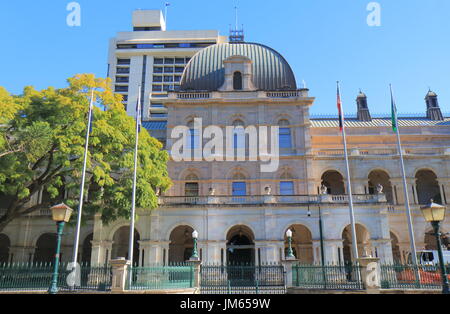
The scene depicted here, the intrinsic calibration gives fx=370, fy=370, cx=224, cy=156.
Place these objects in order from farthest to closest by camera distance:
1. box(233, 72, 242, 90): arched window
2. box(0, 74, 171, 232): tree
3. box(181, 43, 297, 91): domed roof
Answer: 1. box(181, 43, 297, 91): domed roof
2. box(233, 72, 242, 90): arched window
3. box(0, 74, 171, 232): tree

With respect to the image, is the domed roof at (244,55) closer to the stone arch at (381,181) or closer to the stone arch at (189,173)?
the stone arch at (189,173)

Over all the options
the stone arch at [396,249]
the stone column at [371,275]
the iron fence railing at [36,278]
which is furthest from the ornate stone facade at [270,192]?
the stone column at [371,275]

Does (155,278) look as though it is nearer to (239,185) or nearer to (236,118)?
(239,185)

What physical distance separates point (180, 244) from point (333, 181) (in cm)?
1741

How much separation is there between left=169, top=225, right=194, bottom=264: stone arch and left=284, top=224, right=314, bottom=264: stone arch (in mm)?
8604

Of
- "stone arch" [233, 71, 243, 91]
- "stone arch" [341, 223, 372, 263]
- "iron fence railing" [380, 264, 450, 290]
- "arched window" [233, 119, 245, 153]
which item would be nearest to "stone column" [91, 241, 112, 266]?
"arched window" [233, 119, 245, 153]

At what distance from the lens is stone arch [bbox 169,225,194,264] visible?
32.9 metres

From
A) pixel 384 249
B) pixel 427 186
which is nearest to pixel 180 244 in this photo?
pixel 384 249

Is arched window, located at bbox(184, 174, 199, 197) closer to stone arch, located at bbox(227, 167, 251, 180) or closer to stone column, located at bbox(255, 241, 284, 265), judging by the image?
stone arch, located at bbox(227, 167, 251, 180)

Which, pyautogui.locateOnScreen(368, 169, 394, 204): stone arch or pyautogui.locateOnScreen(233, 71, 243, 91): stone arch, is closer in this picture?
pyautogui.locateOnScreen(233, 71, 243, 91): stone arch

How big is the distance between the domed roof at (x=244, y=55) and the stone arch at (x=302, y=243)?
14.3 m

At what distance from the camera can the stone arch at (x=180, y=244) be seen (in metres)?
32.9

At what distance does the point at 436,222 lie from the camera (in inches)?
578
